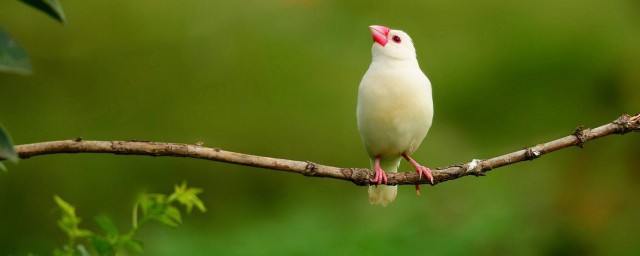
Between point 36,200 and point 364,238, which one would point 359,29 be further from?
point 36,200

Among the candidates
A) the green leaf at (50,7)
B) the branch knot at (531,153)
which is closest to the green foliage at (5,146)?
the green leaf at (50,7)

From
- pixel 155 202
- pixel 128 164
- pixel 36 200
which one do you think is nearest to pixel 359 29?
pixel 128 164

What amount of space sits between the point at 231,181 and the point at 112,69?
75 centimetres

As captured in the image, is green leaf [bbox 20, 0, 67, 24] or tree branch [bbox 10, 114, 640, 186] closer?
green leaf [bbox 20, 0, 67, 24]

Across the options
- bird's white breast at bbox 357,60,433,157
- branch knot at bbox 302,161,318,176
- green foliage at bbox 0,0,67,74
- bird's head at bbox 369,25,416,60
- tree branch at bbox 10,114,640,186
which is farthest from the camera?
bird's head at bbox 369,25,416,60

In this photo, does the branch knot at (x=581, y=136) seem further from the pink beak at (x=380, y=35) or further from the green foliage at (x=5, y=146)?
the green foliage at (x=5, y=146)

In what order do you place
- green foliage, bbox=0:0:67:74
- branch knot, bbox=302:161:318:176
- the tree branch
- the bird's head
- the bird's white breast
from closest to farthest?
green foliage, bbox=0:0:67:74 < the tree branch < branch knot, bbox=302:161:318:176 < the bird's white breast < the bird's head

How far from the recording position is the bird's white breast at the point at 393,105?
1.85 m

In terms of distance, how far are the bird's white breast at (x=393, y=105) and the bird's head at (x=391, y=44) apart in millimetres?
26

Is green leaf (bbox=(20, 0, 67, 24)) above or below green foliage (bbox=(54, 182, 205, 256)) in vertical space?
below

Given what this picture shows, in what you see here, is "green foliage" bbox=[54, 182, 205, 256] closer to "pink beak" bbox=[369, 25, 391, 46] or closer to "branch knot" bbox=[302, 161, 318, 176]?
"branch knot" bbox=[302, 161, 318, 176]

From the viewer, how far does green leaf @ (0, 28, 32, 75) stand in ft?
2.70

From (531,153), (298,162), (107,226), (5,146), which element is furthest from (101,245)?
(531,153)

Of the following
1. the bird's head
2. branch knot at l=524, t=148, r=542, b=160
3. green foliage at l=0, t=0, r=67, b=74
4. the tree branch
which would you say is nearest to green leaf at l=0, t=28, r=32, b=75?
green foliage at l=0, t=0, r=67, b=74
